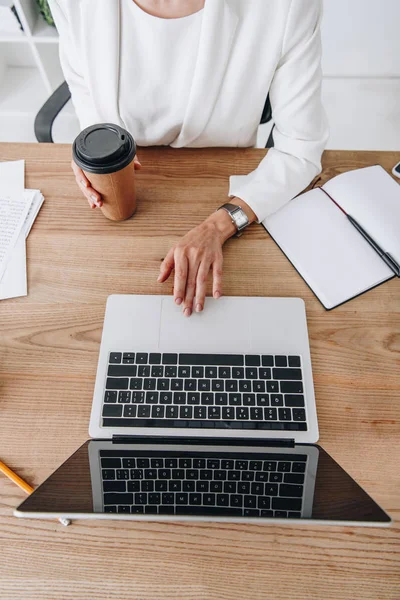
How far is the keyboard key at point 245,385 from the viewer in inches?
27.8

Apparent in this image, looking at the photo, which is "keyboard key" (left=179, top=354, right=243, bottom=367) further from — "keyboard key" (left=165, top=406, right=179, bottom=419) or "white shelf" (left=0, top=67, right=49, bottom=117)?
"white shelf" (left=0, top=67, right=49, bottom=117)

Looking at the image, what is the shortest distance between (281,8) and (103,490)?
90 centimetres

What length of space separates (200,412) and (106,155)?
18.2 inches

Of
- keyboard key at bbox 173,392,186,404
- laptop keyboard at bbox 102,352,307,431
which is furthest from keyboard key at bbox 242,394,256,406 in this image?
keyboard key at bbox 173,392,186,404

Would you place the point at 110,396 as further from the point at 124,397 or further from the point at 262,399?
the point at 262,399

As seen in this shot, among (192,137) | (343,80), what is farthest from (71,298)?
(343,80)

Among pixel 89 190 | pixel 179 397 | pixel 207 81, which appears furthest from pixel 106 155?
pixel 179 397

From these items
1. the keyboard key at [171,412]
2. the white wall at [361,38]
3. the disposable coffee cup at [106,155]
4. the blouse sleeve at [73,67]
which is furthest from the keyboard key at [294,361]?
the white wall at [361,38]

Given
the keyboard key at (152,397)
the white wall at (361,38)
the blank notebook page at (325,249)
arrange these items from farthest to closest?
the white wall at (361,38) → the blank notebook page at (325,249) → the keyboard key at (152,397)

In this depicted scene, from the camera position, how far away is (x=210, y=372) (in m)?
0.72

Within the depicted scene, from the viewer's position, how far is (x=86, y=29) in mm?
846

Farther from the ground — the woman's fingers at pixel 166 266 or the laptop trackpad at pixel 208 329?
the woman's fingers at pixel 166 266

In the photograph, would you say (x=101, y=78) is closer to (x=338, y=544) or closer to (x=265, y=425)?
(x=265, y=425)

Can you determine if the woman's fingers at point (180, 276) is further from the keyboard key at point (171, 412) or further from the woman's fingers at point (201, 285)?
the keyboard key at point (171, 412)
